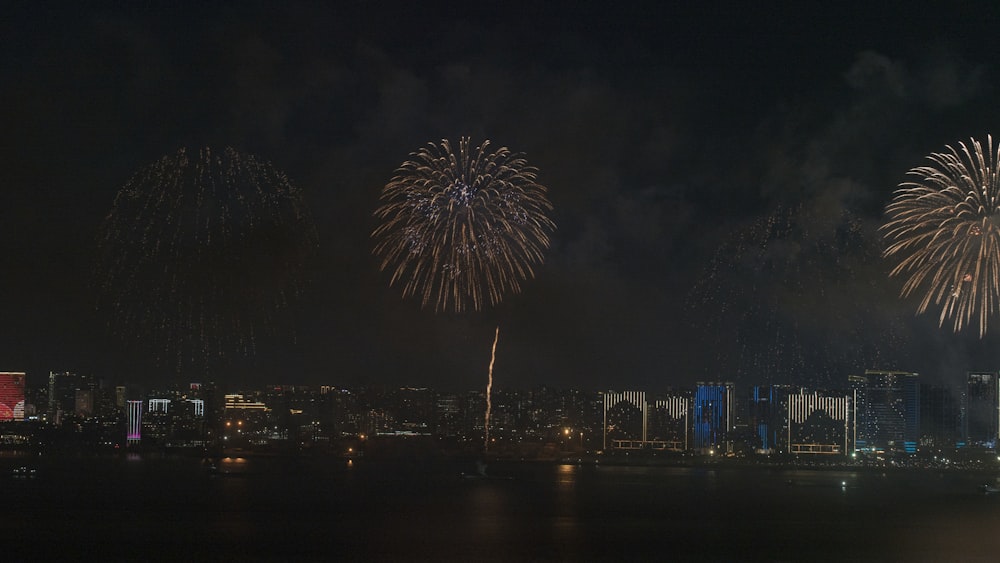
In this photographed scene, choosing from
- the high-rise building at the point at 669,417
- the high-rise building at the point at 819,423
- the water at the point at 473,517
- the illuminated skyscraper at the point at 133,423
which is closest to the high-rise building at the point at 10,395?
the illuminated skyscraper at the point at 133,423

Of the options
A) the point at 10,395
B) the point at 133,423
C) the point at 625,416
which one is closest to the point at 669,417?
the point at 625,416

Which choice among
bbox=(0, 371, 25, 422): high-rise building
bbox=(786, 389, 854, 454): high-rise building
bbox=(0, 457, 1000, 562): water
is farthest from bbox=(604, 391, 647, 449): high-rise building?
bbox=(0, 371, 25, 422): high-rise building

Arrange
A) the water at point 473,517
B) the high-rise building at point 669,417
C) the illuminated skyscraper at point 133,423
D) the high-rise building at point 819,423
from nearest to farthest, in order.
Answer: the water at point 473,517, the high-rise building at point 819,423, the illuminated skyscraper at point 133,423, the high-rise building at point 669,417

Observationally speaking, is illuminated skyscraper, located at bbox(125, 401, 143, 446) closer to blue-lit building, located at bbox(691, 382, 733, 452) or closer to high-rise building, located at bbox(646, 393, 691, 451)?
high-rise building, located at bbox(646, 393, 691, 451)

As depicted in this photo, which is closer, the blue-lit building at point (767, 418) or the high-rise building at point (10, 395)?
the blue-lit building at point (767, 418)

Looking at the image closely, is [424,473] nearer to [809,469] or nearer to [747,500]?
[747,500]

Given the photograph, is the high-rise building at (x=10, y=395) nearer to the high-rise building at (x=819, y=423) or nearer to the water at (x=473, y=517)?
the water at (x=473, y=517)
